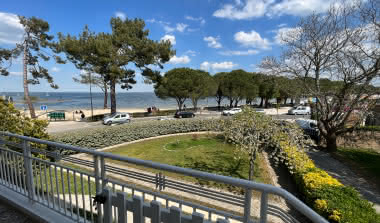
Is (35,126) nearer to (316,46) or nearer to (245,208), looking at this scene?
(245,208)

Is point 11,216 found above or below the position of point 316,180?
above

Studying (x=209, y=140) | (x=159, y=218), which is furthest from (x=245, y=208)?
(x=209, y=140)

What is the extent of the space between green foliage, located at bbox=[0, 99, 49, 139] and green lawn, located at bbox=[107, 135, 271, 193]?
14.6ft

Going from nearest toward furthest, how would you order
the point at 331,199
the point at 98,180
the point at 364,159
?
the point at 98,180 → the point at 331,199 → the point at 364,159

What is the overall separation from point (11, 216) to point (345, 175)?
464 inches

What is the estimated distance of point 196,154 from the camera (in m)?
11.5

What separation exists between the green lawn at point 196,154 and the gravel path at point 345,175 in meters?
3.25

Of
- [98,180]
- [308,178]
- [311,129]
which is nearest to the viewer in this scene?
[98,180]

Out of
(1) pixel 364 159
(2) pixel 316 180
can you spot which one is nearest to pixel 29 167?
(2) pixel 316 180

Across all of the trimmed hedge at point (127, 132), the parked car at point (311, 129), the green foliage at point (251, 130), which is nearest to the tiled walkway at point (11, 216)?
the green foliage at point (251, 130)

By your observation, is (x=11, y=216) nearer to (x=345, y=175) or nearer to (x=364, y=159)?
(x=345, y=175)

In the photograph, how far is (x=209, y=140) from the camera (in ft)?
50.1

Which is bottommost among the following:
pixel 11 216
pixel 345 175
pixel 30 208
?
pixel 345 175

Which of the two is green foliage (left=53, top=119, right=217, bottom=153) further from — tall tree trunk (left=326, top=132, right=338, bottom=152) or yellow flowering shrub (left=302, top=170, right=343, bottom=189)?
tall tree trunk (left=326, top=132, right=338, bottom=152)
